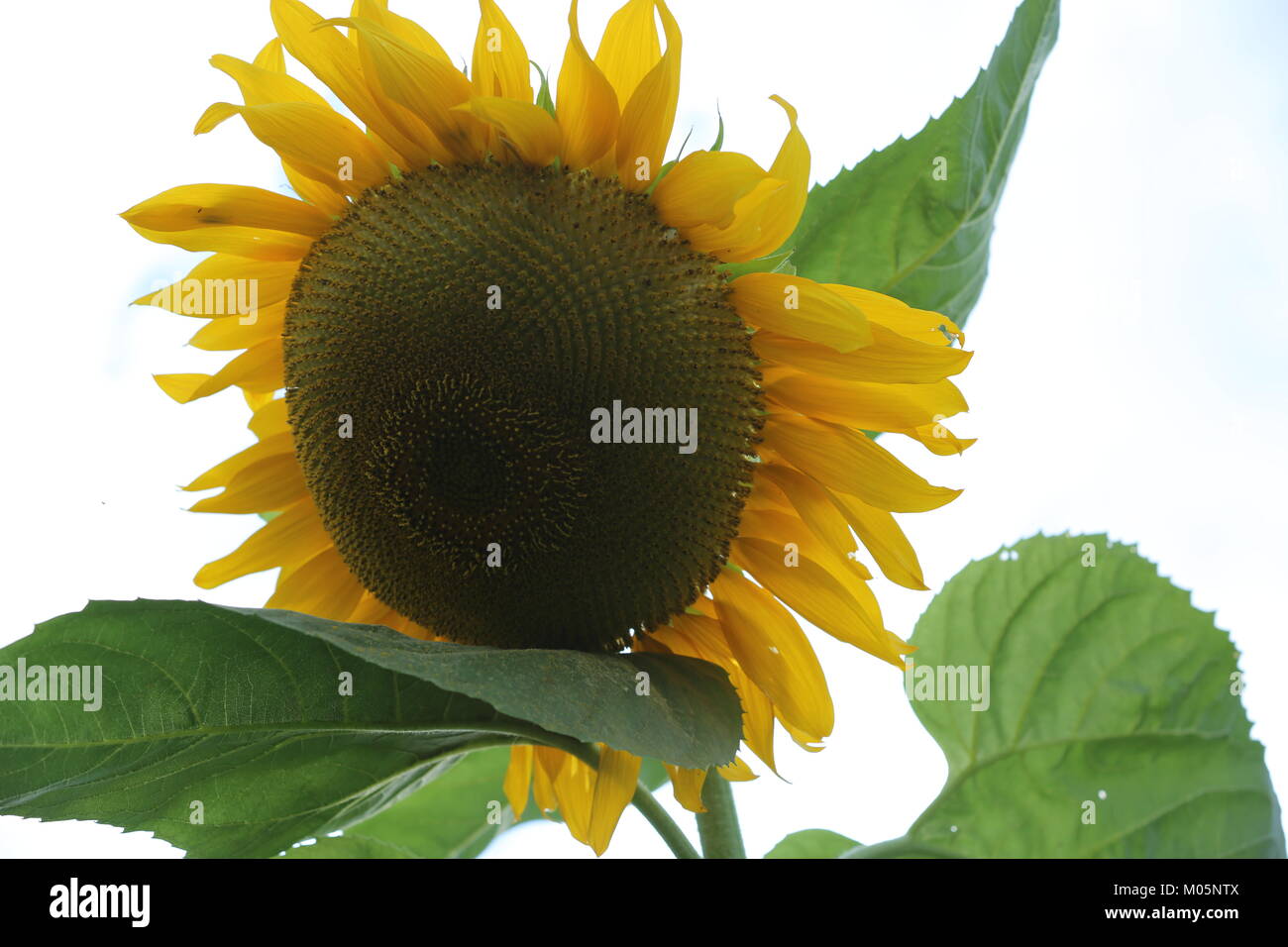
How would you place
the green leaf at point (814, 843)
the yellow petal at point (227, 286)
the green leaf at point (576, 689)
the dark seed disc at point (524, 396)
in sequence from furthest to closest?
the green leaf at point (814, 843) → the yellow petal at point (227, 286) → the dark seed disc at point (524, 396) → the green leaf at point (576, 689)

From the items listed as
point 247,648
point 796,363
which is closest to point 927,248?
point 796,363

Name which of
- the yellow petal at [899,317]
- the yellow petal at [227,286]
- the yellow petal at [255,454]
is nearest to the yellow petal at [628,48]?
the yellow petal at [899,317]

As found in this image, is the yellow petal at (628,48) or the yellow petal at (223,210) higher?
the yellow petal at (628,48)

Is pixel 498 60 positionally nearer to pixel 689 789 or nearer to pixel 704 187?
pixel 704 187

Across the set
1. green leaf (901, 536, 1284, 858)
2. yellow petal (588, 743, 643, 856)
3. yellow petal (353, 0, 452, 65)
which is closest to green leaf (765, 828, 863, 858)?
green leaf (901, 536, 1284, 858)

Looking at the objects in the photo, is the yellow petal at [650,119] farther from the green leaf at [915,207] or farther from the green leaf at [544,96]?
the green leaf at [915,207]

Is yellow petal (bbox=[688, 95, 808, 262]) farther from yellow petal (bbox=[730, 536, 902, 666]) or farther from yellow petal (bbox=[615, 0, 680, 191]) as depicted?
yellow petal (bbox=[730, 536, 902, 666])

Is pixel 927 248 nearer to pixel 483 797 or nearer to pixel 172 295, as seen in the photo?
pixel 172 295
